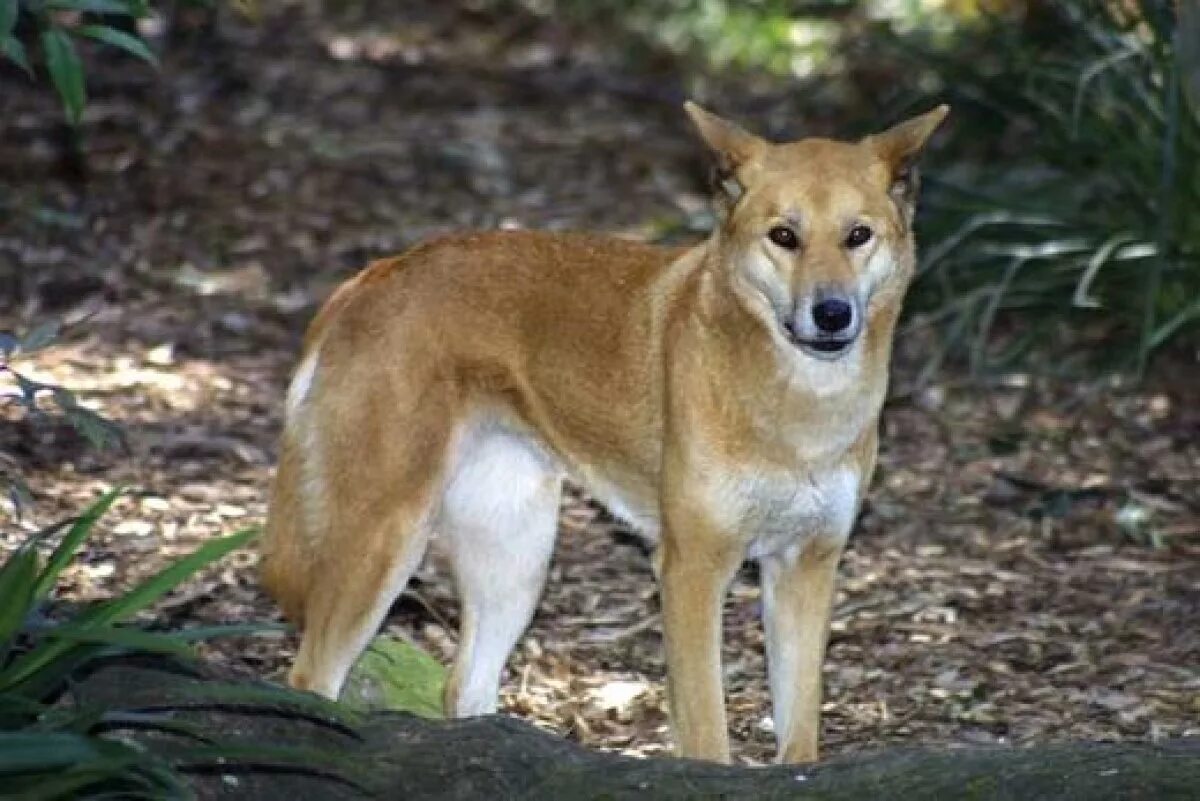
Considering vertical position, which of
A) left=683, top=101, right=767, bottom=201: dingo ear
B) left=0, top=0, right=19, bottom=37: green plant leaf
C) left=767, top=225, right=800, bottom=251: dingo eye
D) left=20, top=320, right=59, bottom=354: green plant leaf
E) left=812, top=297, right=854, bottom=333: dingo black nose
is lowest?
left=812, top=297, right=854, bottom=333: dingo black nose

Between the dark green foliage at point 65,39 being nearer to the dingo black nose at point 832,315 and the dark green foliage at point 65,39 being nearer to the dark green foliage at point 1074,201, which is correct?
the dingo black nose at point 832,315

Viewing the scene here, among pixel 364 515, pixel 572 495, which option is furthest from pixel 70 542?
pixel 572 495

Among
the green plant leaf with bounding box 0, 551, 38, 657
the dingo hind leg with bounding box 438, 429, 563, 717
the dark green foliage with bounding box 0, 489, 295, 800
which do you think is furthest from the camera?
the dingo hind leg with bounding box 438, 429, 563, 717

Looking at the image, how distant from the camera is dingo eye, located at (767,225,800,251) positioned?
5719 mm

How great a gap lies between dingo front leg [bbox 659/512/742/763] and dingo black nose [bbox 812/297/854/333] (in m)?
0.54

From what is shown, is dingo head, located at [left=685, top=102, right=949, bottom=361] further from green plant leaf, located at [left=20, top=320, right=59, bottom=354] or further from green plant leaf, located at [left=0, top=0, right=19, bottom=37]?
green plant leaf, located at [left=0, top=0, right=19, bottom=37]

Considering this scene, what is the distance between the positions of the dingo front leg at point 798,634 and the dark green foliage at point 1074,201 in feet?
9.50

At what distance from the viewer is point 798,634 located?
6.02 m

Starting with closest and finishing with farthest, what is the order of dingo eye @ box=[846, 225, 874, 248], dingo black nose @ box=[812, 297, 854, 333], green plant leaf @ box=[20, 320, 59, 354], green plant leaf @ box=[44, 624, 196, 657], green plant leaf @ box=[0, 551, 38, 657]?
green plant leaf @ box=[44, 624, 196, 657] → green plant leaf @ box=[0, 551, 38, 657] → green plant leaf @ box=[20, 320, 59, 354] → dingo black nose @ box=[812, 297, 854, 333] → dingo eye @ box=[846, 225, 874, 248]

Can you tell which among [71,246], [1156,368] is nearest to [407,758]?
[1156,368]

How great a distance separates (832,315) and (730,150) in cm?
56

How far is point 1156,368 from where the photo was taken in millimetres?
9242

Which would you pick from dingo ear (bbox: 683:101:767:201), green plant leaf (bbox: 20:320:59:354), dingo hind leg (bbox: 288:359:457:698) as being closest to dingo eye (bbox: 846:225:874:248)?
dingo ear (bbox: 683:101:767:201)

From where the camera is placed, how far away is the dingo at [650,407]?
18.9 feet
